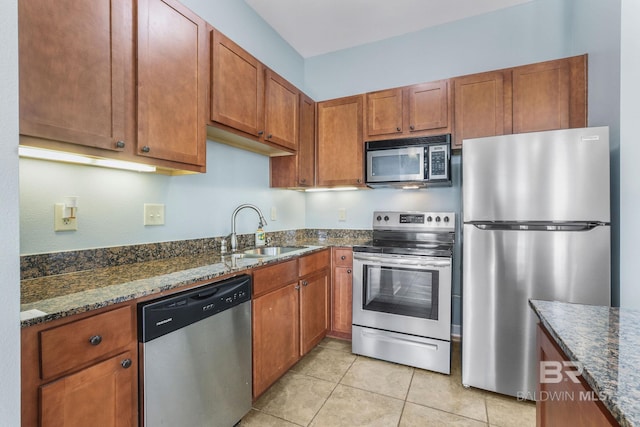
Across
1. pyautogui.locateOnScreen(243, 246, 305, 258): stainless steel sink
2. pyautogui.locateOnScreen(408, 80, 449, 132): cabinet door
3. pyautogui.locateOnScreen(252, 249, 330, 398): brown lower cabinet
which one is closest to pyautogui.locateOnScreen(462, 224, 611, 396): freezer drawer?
pyautogui.locateOnScreen(408, 80, 449, 132): cabinet door

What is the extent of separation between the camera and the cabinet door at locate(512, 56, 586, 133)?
6.62 feet

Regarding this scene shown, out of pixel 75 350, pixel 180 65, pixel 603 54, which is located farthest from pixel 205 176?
pixel 603 54

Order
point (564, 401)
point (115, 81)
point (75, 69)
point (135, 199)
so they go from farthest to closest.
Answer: point (135, 199)
point (115, 81)
point (75, 69)
point (564, 401)

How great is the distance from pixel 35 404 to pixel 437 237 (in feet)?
8.59

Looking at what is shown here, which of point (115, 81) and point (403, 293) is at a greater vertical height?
point (115, 81)

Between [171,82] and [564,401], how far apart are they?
1.94 m

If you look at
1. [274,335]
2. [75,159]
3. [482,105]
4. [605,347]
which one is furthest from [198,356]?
[482,105]

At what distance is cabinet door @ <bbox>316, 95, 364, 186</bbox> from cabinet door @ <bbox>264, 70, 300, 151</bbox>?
0.35 metres

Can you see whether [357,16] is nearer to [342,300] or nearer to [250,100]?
[250,100]

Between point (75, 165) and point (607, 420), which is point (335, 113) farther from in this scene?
point (607, 420)

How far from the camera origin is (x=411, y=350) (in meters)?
2.19

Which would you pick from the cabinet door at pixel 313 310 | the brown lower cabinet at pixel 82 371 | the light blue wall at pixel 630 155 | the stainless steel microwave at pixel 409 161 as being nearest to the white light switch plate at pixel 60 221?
the brown lower cabinet at pixel 82 371

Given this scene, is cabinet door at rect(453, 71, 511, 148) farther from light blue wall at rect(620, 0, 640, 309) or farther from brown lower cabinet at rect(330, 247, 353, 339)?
brown lower cabinet at rect(330, 247, 353, 339)

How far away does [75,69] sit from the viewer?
1.09m
